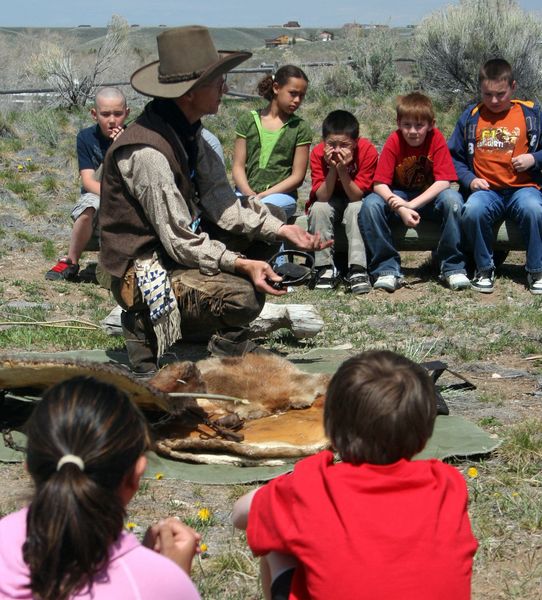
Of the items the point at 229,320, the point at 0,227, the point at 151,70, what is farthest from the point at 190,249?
the point at 0,227

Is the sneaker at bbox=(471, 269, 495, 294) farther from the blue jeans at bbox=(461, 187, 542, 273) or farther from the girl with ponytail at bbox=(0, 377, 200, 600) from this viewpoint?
the girl with ponytail at bbox=(0, 377, 200, 600)

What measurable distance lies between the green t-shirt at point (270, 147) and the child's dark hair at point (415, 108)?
0.84 meters

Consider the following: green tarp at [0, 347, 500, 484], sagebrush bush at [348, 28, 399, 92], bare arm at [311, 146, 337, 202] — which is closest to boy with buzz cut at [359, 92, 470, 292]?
bare arm at [311, 146, 337, 202]

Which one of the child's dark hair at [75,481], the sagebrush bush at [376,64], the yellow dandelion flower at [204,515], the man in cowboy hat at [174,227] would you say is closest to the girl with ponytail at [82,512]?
the child's dark hair at [75,481]

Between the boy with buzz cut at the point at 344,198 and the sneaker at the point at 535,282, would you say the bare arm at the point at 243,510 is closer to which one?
the boy with buzz cut at the point at 344,198

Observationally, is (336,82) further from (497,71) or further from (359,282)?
(359,282)

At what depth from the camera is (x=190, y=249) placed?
15.2 feet

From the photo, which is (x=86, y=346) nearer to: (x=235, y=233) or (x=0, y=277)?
(x=235, y=233)

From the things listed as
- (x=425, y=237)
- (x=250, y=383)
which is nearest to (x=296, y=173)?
(x=425, y=237)

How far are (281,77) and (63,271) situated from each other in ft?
7.59

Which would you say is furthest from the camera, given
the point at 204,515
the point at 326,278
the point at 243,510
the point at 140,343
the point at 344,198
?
the point at 344,198

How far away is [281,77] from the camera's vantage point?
752cm

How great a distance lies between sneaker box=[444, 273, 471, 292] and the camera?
7328 mm

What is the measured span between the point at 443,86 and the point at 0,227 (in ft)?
27.0
